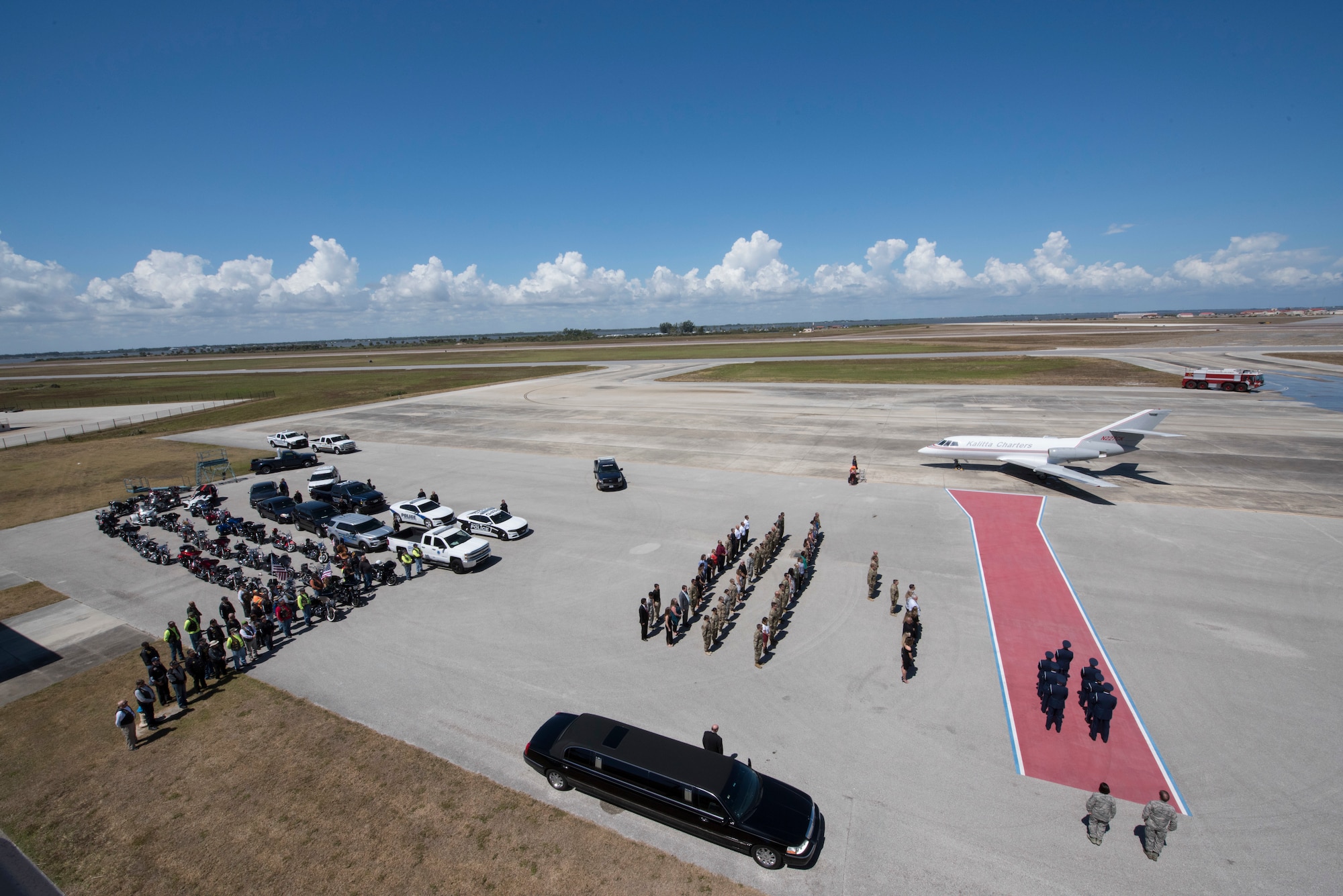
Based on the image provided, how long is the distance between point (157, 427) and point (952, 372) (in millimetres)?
97213

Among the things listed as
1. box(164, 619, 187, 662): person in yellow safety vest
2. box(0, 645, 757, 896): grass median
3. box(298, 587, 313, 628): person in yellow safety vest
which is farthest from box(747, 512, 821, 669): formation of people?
box(164, 619, 187, 662): person in yellow safety vest

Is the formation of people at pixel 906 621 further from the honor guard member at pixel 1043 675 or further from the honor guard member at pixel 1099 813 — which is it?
the honor guard member at pixel 1099 813

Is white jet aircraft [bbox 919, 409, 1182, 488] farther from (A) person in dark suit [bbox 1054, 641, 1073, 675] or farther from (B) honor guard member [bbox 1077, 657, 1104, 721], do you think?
(B) honor guard member [bbox 1077, 657, 1104, 721]

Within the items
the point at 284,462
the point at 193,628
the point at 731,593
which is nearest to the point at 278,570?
the point at 193,628

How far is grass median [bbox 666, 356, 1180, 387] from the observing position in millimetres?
68000

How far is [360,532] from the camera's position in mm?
25469

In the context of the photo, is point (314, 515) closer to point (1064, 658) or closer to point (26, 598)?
point (26, 598)

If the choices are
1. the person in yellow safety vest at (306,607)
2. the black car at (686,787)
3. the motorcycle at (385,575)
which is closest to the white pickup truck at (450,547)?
the motorcycle at (385,575)

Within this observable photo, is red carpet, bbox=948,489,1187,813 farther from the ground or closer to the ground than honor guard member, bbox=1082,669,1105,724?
closer to the ground

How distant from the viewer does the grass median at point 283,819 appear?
32.8 ft

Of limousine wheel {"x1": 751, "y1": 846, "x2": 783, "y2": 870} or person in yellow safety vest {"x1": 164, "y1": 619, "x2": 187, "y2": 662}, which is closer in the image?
limousine wheel {"x1": 751, "y1": 846, "x2": 783, "y2": 870}

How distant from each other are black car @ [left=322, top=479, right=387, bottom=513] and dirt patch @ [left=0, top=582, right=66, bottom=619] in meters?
10.8

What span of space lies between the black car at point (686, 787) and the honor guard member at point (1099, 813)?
4823 mm

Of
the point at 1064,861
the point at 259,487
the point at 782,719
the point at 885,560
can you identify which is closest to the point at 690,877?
the point at 782,719
